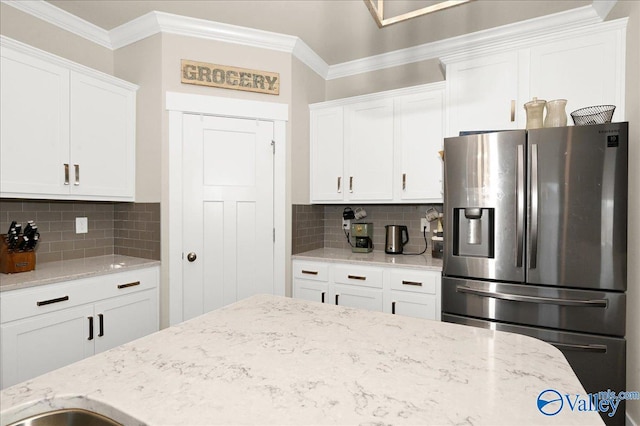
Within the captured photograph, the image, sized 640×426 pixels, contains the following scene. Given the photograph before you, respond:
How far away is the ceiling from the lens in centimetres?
240

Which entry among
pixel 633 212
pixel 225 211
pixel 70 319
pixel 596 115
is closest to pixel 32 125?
pixel 70 319

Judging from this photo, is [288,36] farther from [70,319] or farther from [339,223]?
[70,319]

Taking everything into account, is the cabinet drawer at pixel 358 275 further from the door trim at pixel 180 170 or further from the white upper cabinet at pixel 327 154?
the white upper cabinet at pixel 327 154

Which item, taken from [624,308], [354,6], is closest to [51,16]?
[354,6]

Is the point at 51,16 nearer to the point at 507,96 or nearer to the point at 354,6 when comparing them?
the point at 354,6

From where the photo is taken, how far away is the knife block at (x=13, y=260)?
6.70ft

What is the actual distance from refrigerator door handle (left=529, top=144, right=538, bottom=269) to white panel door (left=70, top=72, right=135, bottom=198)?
9.55 ft

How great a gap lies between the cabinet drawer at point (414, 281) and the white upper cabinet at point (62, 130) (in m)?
2.25

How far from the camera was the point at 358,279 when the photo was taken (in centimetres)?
273

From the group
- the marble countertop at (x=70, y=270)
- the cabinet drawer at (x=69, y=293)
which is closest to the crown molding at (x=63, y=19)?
the marble countertop at (x=70, y=270)

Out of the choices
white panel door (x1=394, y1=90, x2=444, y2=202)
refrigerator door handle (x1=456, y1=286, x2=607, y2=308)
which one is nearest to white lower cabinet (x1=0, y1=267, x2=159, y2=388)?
white panel door (x1=394, y1=90, x2=444, y2=202)

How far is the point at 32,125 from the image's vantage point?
2.09 metres

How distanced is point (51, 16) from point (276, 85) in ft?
5.61

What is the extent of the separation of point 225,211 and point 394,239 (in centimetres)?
153
